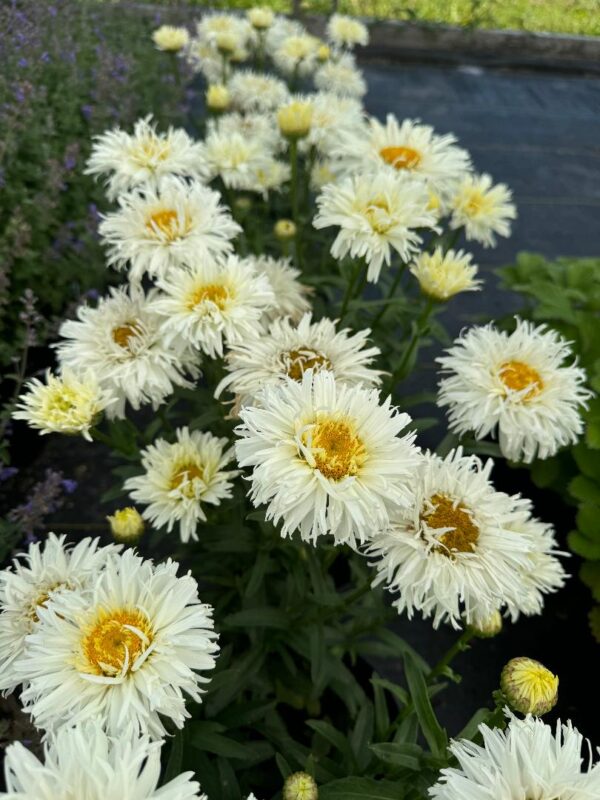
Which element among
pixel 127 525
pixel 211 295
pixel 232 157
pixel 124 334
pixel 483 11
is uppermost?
pixel 483 11

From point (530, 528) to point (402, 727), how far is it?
389 mm

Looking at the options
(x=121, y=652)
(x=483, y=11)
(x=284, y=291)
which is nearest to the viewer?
(x=121, y=652)

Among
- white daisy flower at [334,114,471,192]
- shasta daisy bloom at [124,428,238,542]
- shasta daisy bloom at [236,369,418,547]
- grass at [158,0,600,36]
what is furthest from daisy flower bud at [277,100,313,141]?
grass at [158,0,600,36]

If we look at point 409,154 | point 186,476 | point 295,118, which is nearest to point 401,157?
point 409,154

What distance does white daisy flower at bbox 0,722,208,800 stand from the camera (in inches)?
21.9

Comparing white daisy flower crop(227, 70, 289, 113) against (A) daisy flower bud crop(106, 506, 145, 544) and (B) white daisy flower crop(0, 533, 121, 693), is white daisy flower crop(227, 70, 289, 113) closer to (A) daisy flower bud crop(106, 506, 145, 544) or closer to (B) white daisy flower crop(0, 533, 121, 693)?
(A) daisy flower bud crop(106, 506, 145, 544)

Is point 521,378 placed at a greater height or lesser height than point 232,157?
lesser

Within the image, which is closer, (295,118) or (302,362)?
(302,362)

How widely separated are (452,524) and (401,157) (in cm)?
94

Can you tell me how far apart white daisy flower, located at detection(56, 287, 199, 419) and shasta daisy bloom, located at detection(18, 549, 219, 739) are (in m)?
0.38

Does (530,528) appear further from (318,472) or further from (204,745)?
(204,745)

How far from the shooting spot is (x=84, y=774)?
56 cm

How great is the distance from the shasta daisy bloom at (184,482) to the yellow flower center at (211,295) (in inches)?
8.8

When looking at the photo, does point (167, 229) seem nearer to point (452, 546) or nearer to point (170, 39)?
point (452, 546)
